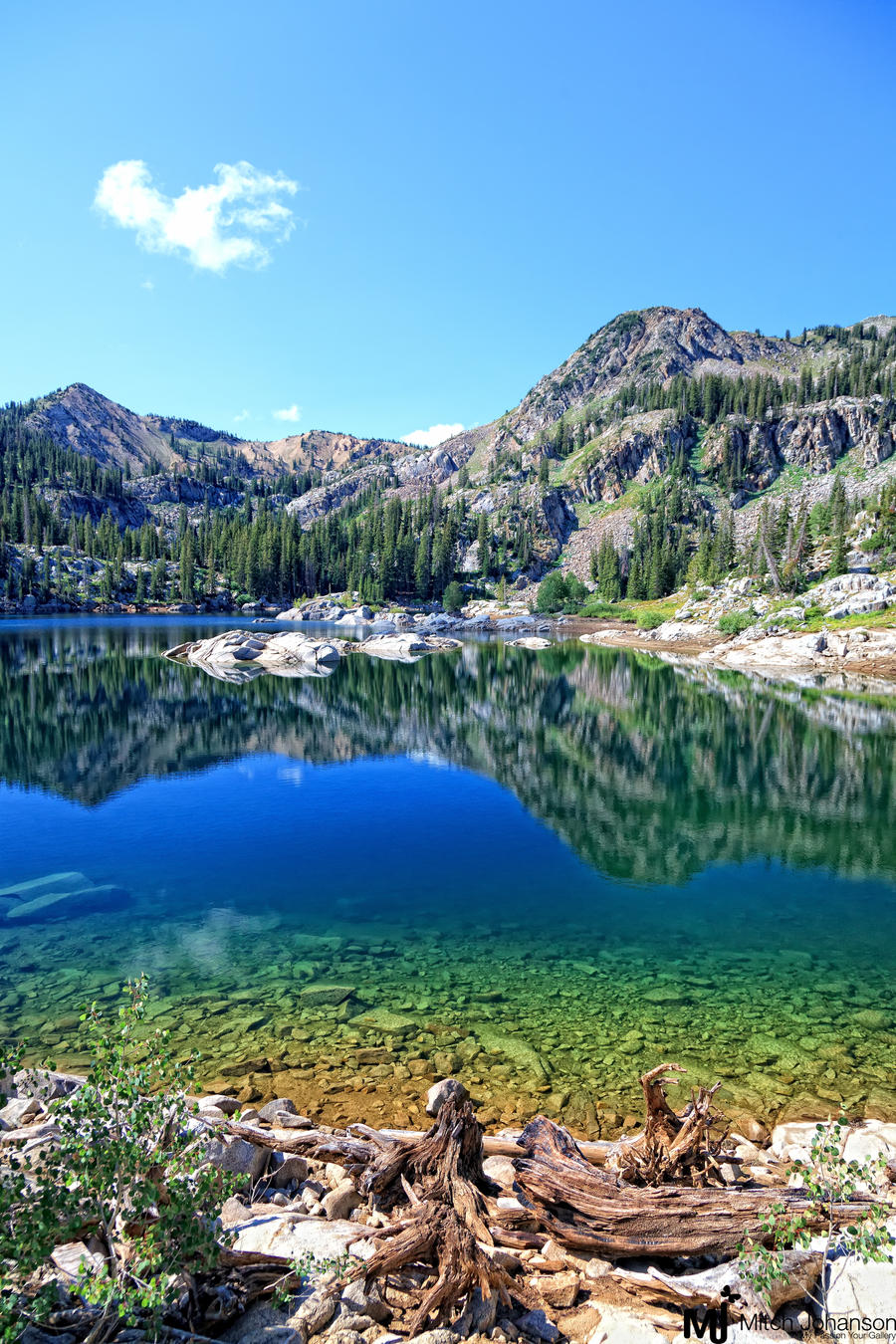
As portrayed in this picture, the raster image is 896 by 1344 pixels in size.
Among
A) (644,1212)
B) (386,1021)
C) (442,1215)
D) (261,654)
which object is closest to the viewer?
(442,1215)

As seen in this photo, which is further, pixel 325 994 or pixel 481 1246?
pixel 325 994

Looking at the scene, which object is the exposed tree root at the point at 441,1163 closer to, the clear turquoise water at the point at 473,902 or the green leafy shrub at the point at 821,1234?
the green leafy shrub at the point at 821,1234

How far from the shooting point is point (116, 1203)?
16.2 ft

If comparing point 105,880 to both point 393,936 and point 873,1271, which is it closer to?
point 393,936

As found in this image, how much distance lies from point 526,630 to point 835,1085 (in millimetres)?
132135

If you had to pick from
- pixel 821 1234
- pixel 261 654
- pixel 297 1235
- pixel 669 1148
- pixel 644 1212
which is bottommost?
pixel 669 1148

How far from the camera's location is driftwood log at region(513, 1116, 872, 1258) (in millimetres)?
5957

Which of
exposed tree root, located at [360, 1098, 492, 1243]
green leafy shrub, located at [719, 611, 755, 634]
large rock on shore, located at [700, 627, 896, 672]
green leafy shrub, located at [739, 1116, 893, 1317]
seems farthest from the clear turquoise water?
green leafy shrub, located at [719, 611, 755, 634]

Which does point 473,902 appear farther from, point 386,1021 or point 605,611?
point 605,611

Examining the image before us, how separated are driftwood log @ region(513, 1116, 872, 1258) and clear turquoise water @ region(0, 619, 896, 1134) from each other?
4069 mm

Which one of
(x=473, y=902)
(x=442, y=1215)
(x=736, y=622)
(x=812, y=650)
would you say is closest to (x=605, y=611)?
(x=736, y=622)

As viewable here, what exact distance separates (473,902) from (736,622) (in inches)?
3740

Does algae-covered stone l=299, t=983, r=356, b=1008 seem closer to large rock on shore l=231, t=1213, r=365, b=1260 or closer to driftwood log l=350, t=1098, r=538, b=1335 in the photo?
driftwood log l=350, t=1098, r=538, b=1335

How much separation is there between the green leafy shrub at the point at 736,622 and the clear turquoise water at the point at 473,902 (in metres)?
59.7
